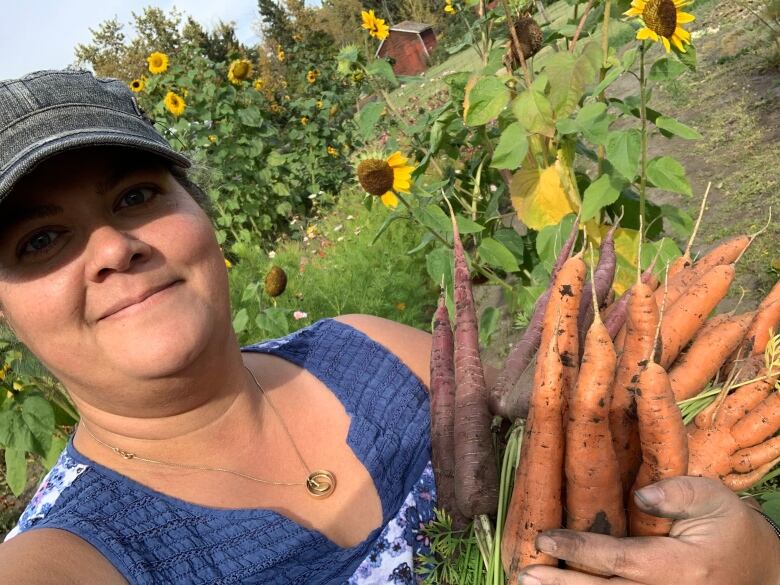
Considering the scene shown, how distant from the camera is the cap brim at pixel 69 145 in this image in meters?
0.90

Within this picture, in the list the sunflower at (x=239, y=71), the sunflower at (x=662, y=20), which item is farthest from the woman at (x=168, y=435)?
the sunflower at (x=239, y=71)

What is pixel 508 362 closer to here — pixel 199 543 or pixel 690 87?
pixel 199 543

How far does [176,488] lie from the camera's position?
1185mm

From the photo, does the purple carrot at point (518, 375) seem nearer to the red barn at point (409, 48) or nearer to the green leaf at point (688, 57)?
the green leaf at point (688, 57)

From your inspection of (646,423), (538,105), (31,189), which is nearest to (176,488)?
(31,189)

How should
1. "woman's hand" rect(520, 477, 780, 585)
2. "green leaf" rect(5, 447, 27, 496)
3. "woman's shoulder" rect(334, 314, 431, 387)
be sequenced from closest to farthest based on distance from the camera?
"woman's hand" rect(520, 477, 780, 585) → "woman's shoulder" rect(334, 314, 431, 387) → "green leaf" rect(5, 447, 27, 496)

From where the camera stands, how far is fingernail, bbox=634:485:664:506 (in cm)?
82

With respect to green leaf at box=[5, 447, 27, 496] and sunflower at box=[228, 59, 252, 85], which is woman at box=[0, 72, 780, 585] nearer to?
green leaf at box=[5, 447, 27, 496]

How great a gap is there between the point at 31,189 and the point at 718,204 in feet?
13.0

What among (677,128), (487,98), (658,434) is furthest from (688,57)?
(658,434)

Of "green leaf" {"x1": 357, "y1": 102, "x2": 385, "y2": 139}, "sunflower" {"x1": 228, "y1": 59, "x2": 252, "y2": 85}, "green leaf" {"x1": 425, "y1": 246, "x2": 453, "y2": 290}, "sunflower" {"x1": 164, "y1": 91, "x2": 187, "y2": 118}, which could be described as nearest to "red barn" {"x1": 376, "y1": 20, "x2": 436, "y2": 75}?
"sunflower" {"x1": 228, "y1": 59, "x2": 252, "y2": 85}

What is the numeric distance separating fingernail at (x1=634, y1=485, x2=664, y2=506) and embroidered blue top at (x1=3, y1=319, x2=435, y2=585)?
0.58 meters

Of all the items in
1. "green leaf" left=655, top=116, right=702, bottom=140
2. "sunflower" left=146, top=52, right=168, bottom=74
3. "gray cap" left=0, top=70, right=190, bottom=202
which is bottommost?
"green leaf" left=655, top=116, right=702, bottom=140

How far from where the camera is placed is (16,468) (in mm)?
1943
